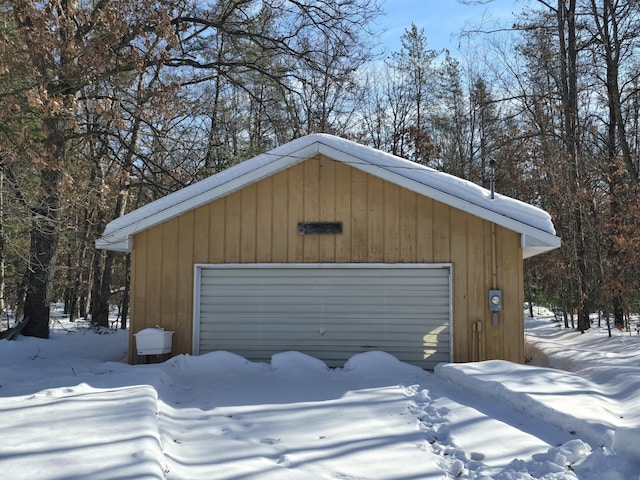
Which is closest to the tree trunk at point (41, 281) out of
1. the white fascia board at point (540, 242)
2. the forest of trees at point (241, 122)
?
the forest of trees at point (241, 122)

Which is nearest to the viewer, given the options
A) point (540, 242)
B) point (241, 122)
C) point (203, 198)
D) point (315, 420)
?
point (315, 420)

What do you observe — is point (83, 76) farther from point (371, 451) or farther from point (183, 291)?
point (371, 451)

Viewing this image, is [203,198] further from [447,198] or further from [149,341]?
[447,198]

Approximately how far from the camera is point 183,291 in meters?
10.1

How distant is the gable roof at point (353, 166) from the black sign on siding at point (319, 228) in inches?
44.5

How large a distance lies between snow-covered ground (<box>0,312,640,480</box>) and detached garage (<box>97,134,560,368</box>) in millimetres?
836

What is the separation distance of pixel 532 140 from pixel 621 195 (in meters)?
4.21

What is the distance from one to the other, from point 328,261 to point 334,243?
0.35 meters

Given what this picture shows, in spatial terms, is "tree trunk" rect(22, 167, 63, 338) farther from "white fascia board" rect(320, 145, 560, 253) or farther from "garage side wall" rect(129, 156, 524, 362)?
"white fascia board" rect(320, 145, 560, 253)

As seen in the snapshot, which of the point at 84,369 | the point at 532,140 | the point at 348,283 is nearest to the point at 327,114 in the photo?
the point at 532,140

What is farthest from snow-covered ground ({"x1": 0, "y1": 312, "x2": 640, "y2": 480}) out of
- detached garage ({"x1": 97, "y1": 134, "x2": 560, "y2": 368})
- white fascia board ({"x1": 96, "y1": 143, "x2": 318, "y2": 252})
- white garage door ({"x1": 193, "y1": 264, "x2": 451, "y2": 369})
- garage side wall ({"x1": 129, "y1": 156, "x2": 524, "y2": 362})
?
white fascia board ({"x1": 96, "y1": 143, "x2": 318, "y2": 252})

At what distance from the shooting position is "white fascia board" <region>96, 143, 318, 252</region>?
9773 millimetres

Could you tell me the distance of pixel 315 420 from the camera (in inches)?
237

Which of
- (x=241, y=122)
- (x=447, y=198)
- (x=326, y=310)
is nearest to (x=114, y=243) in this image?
(x=326, y=310)
